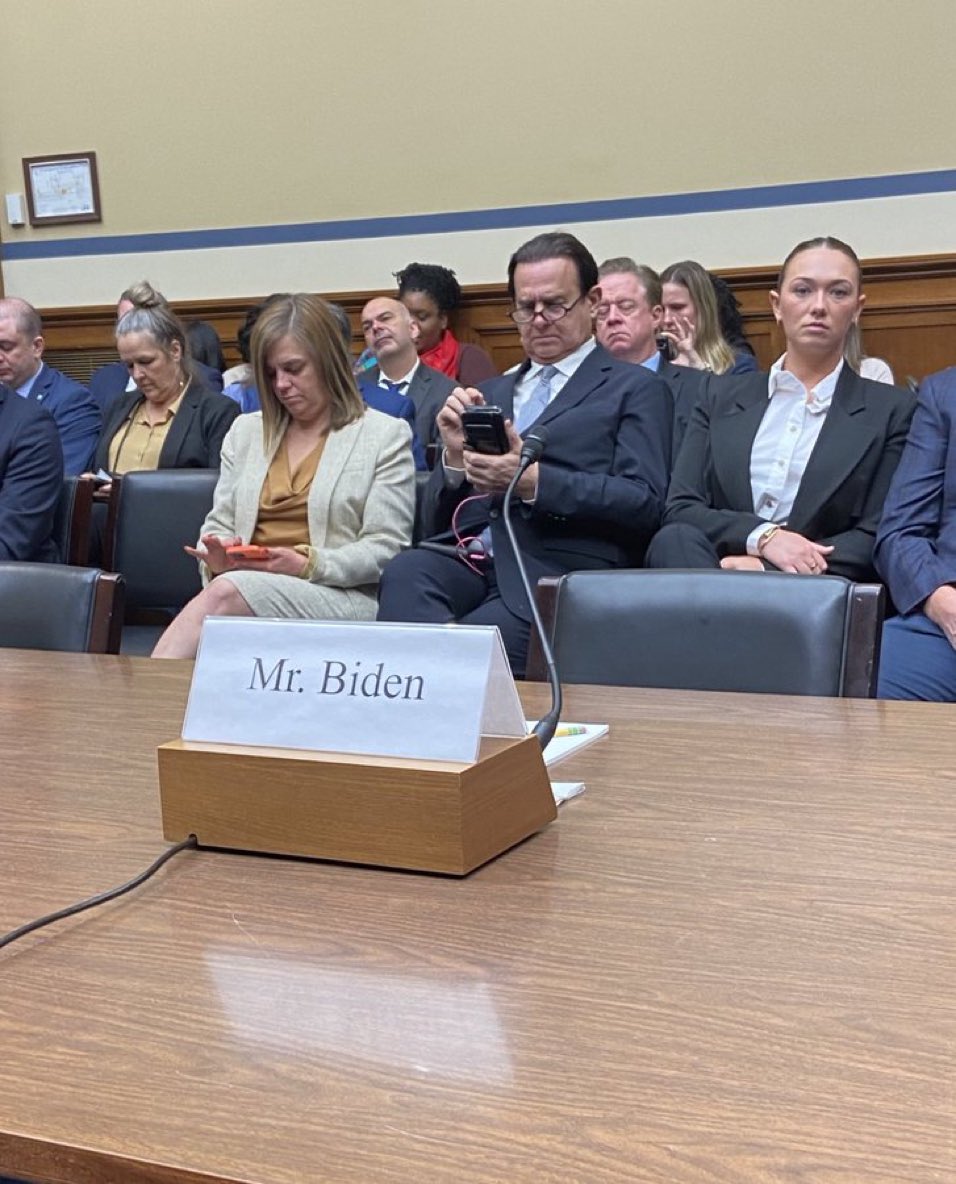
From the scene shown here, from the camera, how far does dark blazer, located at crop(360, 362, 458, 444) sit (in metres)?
4.63

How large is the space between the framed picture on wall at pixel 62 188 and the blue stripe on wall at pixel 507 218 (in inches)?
4.5

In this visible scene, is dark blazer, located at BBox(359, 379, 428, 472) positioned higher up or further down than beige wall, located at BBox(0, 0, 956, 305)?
further down

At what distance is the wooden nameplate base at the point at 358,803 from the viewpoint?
0.98m

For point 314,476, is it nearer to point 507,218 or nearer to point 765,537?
point 765,537

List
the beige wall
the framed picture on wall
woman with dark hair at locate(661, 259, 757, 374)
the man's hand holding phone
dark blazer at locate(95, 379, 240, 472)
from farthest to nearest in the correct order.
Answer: the framed picture on wall → the beige wall → woman with dark hair at locate(661, 259, 757, 374) → dark blazer at locate(95, 379, 240, 472) → the man's hand holding phone

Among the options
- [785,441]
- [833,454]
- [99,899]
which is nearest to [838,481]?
[833,454]

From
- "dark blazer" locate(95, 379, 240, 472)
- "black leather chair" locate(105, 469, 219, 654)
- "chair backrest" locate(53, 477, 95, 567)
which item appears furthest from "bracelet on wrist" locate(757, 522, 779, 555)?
"dark blazer" locate(95, 379, 240, 472)

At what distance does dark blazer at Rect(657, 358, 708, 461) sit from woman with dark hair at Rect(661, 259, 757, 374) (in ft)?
1.35

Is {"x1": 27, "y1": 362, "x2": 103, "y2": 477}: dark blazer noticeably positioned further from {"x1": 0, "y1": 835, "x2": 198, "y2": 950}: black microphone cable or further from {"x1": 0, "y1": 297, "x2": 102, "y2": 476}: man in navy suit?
{"x1": 0, "y1": 835, "x2": 198, "y2": 950}: black microphone cable

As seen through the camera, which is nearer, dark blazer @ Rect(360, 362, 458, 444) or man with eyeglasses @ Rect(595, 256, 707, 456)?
man with eyeglasses @ Rect(595, 256, 707, 456)

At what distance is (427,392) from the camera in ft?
16.2

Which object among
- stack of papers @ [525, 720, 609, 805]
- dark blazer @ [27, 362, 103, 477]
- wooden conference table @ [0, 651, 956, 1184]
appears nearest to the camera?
wooden conference table @ [0, 651, 956, 1184]

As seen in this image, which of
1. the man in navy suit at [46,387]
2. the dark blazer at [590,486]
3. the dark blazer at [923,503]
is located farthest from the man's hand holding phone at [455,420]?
the man in navy suit at [46,387]

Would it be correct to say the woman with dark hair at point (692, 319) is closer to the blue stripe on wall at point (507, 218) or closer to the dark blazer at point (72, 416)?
the blue stripe on wall at point (507, 218)
